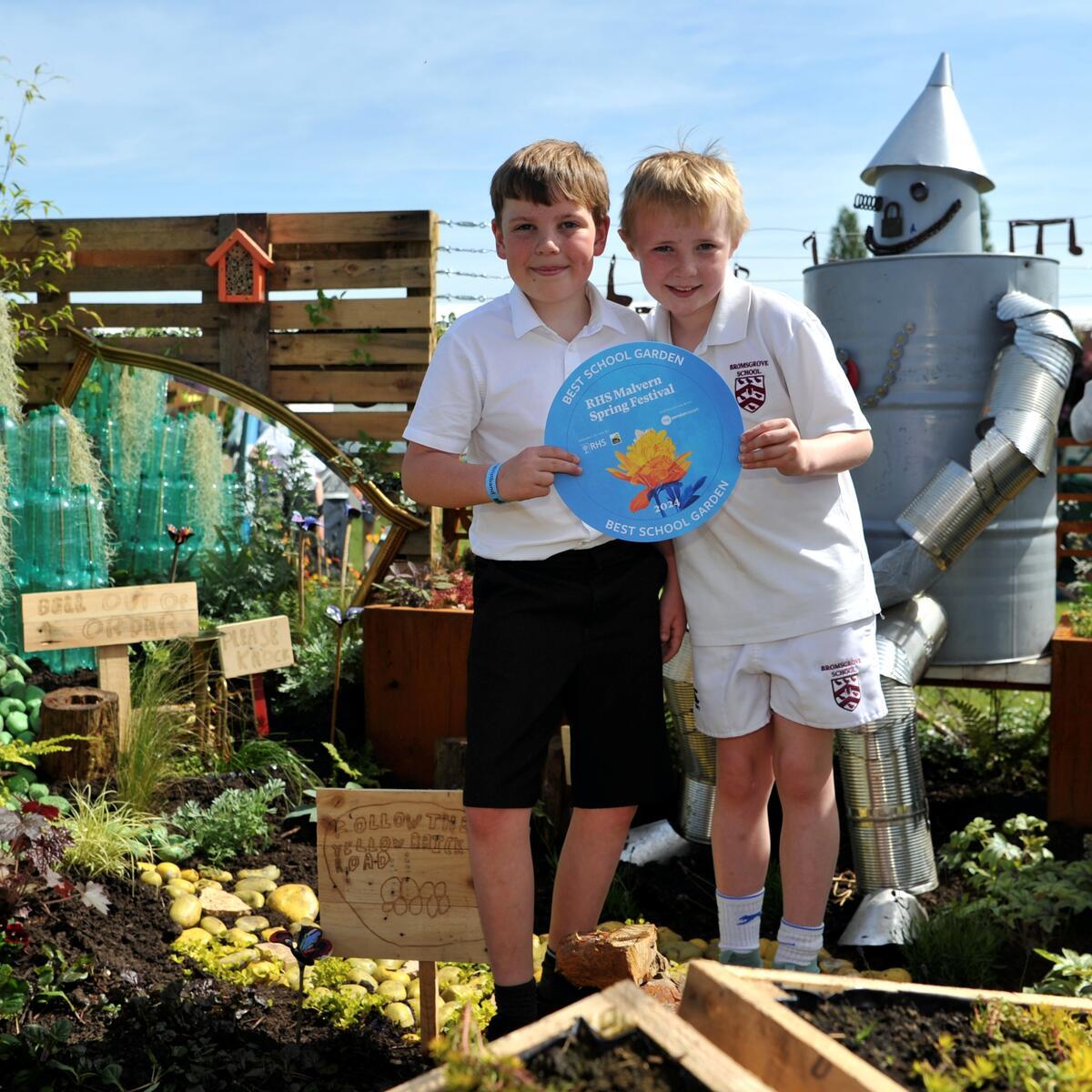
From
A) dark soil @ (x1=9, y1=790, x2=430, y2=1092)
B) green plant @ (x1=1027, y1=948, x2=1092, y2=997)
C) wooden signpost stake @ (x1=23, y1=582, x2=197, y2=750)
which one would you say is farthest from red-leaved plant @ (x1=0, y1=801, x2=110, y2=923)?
green plant @ (x1=1027, y1=948, x2=1092, y2=997)

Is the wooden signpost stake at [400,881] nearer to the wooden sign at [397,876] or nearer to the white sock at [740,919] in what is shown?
the wooden sign at [397,876]

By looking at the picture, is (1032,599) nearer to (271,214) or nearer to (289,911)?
(289,911)

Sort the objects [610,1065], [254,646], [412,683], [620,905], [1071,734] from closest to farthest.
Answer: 1. [610,1065]
2. [620,905]
3. [1071,734]
4. [254,646]
5. [412,683]

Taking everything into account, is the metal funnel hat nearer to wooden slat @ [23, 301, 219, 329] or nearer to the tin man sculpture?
the tin man sculpture

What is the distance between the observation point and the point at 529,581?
83.8 inches

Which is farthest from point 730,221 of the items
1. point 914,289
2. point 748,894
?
point 914,289

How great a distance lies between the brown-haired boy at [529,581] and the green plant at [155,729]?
186 cm

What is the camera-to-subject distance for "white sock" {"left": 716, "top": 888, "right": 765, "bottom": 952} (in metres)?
2.34

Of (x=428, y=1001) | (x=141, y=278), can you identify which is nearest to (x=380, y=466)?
(x=141, y=278)

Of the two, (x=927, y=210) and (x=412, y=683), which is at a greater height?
(x=927, y=210)

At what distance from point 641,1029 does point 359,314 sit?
430cm

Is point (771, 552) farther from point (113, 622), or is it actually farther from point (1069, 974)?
point (113, 622)

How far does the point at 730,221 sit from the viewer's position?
213 cm

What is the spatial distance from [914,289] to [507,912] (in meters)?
2.70
